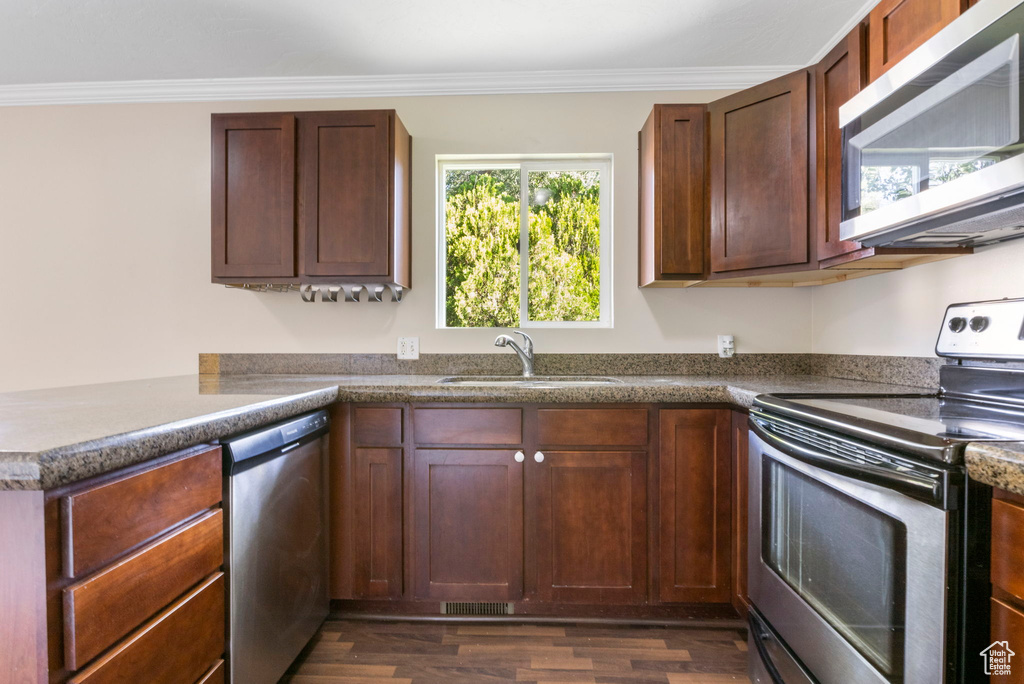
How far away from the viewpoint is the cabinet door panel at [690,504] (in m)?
1.87

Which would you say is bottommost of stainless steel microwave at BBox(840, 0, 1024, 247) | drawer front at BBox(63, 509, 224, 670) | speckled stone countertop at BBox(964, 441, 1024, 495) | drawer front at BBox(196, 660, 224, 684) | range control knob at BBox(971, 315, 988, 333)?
drawer front at BBox(196, 660, 224, 684)

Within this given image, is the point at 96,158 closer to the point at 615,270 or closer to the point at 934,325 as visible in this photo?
the point at 615,270

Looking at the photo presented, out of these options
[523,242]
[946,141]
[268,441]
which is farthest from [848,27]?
[268,441]

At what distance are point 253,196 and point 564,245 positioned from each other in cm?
144

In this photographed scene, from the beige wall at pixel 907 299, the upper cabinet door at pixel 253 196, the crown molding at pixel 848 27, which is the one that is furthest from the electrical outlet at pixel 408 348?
the crown molding at pixel 848 27

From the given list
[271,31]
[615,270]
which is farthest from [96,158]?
[615,270]

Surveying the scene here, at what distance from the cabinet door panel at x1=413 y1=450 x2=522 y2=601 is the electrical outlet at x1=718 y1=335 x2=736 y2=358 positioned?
47.5 inches

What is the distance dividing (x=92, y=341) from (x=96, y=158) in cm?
93

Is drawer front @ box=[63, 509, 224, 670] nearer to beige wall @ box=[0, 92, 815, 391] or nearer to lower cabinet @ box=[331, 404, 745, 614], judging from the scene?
lower cabinet @ box=[331, 404, 745, 614]

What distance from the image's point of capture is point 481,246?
8.58ft

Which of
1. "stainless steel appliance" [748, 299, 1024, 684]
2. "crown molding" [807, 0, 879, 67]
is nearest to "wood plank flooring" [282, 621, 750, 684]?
"stainless steel appliance" [748, 299, 1024, 684]

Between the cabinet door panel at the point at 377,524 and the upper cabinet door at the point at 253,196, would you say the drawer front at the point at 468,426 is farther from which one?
the upper cabinet door at the point at 253,196

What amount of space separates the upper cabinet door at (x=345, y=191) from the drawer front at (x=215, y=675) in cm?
145

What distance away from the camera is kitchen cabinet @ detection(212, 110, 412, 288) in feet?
7.15
